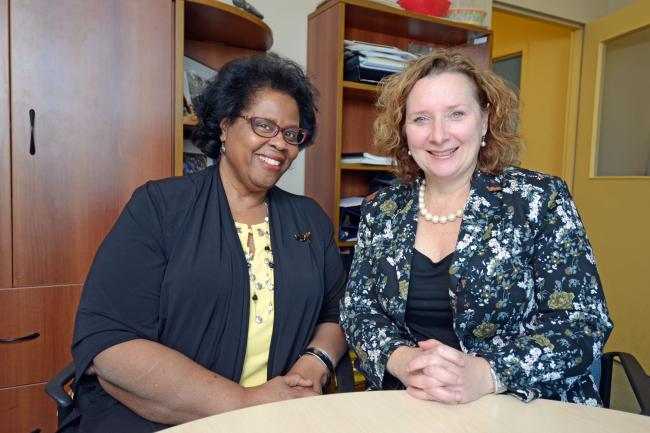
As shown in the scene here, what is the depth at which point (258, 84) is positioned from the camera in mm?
1416

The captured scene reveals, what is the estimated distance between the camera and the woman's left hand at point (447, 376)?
35.2 inches

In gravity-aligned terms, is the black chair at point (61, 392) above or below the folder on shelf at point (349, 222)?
below

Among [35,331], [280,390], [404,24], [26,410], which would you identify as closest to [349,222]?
[404,24]

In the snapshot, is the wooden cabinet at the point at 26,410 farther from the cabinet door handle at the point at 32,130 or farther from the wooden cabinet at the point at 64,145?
the cabinet door handle at the point at 32,130

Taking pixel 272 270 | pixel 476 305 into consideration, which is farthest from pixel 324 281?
pixel 476 305

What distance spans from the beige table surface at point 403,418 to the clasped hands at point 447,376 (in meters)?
0.02

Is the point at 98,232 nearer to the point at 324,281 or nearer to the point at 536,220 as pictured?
the point at 324,281

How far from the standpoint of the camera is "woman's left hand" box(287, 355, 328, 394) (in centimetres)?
128

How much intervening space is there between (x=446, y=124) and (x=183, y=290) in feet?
2.68

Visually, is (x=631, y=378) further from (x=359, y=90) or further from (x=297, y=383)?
(x=359, y=90)

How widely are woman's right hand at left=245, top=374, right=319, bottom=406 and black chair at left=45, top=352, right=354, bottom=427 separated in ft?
0.36

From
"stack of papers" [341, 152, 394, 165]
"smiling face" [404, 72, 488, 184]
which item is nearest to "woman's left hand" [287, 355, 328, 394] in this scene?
"smiling face" [404, 72, 488, 184]

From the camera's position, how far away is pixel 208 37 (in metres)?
2.08

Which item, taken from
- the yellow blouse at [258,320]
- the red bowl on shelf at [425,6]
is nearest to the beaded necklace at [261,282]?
the yellow blouse at [258,320]
